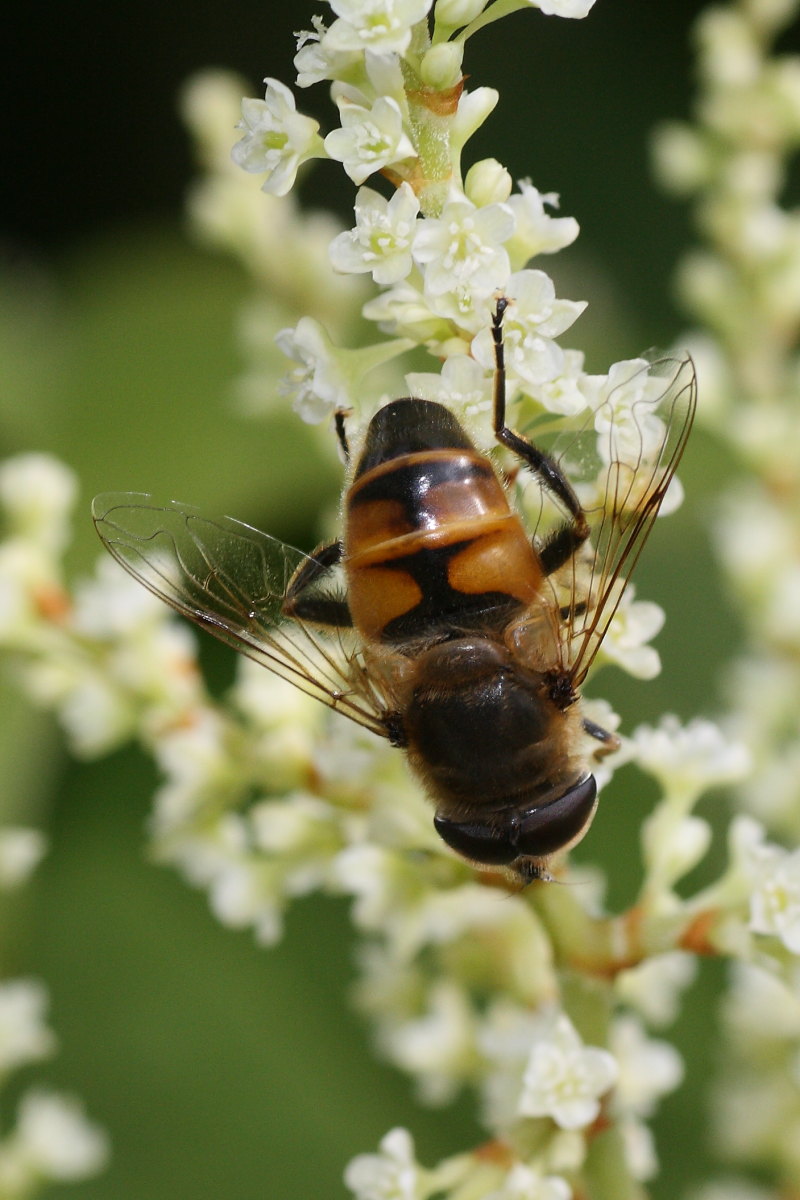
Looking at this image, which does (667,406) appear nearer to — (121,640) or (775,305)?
(121,640)

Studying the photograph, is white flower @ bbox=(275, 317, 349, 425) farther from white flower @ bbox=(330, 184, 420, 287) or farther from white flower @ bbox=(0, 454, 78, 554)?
white flower @ bbox=(0, 454, 78, 554)

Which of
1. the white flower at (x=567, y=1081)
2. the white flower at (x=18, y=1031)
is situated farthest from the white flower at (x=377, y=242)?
the white flower at (x=18, y=1031)

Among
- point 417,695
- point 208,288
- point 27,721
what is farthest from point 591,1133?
point 208,288

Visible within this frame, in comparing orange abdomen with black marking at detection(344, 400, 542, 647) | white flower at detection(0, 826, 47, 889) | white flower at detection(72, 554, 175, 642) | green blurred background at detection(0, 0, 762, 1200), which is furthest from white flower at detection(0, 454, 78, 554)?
orange abdomen with black marking at detection(344, 400, 542, 647)

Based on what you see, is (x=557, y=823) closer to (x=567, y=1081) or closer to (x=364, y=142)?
(x=567, y=1081)

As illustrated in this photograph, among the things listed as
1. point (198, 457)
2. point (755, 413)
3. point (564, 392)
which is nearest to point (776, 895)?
point (564, 392)

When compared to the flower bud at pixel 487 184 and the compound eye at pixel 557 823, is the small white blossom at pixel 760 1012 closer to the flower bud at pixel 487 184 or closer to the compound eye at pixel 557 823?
the compound eye at pixel 557 823
